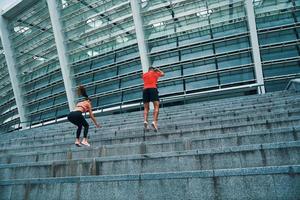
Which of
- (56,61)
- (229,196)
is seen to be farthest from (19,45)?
(229,196)

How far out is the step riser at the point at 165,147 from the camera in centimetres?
430

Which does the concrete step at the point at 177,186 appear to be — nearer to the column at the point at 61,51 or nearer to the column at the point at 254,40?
the column at the point at 254,40

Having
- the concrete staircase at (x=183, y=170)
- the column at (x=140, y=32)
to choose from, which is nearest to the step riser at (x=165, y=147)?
the concrete staircase at (x=183, y=170)

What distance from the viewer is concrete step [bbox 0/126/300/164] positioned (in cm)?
427

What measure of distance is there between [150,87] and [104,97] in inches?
711

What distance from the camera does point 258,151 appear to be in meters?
3.68

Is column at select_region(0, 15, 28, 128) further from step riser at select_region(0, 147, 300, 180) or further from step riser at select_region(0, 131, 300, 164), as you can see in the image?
step riser at select_region(0, 147, 300, 180)

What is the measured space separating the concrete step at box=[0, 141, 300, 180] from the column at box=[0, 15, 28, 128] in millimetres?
25016

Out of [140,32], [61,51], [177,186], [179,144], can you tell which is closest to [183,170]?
[177,186]

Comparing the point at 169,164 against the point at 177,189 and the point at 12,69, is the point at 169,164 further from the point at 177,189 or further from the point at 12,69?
the point at 12,69

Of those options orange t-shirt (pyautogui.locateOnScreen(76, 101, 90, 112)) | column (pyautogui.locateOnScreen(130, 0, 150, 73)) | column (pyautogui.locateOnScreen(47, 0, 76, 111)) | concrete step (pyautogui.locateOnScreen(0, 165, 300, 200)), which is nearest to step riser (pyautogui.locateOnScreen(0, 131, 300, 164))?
orange t-shirt (pyautogui.locateOnScreen(76, 101, 90, 112))

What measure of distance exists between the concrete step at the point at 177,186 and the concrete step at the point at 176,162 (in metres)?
0.62

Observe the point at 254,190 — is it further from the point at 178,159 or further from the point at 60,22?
the point at 60,22

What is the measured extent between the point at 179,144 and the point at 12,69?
91.7 ft
